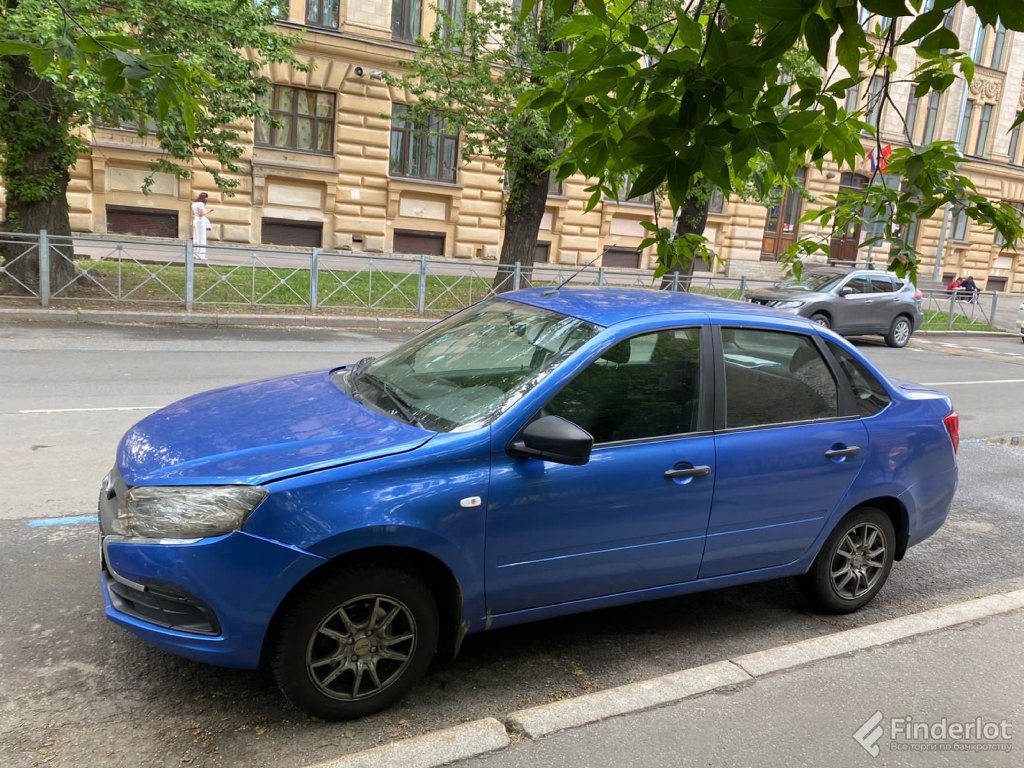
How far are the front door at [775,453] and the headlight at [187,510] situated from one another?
6.90 feet

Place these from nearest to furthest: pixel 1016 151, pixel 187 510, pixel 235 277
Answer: pixel 187 510
pixel 235 277
pixel 1016 151

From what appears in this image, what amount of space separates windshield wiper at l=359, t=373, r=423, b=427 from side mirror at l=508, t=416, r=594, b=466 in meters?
0.46

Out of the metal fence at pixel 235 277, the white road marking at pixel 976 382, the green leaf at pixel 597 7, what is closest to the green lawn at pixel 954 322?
the white road marking at pixel 976 382

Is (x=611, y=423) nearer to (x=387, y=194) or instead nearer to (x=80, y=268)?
(x=80, y=268)

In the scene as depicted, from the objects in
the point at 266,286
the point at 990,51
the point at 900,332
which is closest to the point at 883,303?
the point at 900,332

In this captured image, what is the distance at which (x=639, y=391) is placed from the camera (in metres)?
3.78

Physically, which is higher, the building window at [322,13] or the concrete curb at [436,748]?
the building window at [322,13]

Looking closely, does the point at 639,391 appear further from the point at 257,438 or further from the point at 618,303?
the point at 257,438

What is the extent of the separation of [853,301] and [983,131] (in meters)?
28.8

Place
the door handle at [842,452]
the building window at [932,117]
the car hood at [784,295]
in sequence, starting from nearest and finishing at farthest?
the door handle at [842,452]
the car hood at [784,295]
the building window at [932,117]

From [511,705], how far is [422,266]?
14655mm

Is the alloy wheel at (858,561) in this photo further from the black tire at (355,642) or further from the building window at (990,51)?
the building window at (990,51)

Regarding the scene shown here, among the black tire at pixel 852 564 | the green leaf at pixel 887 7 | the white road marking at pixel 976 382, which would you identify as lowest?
the white road marking at pixel 976 382

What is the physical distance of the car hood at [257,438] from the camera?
3057mm
